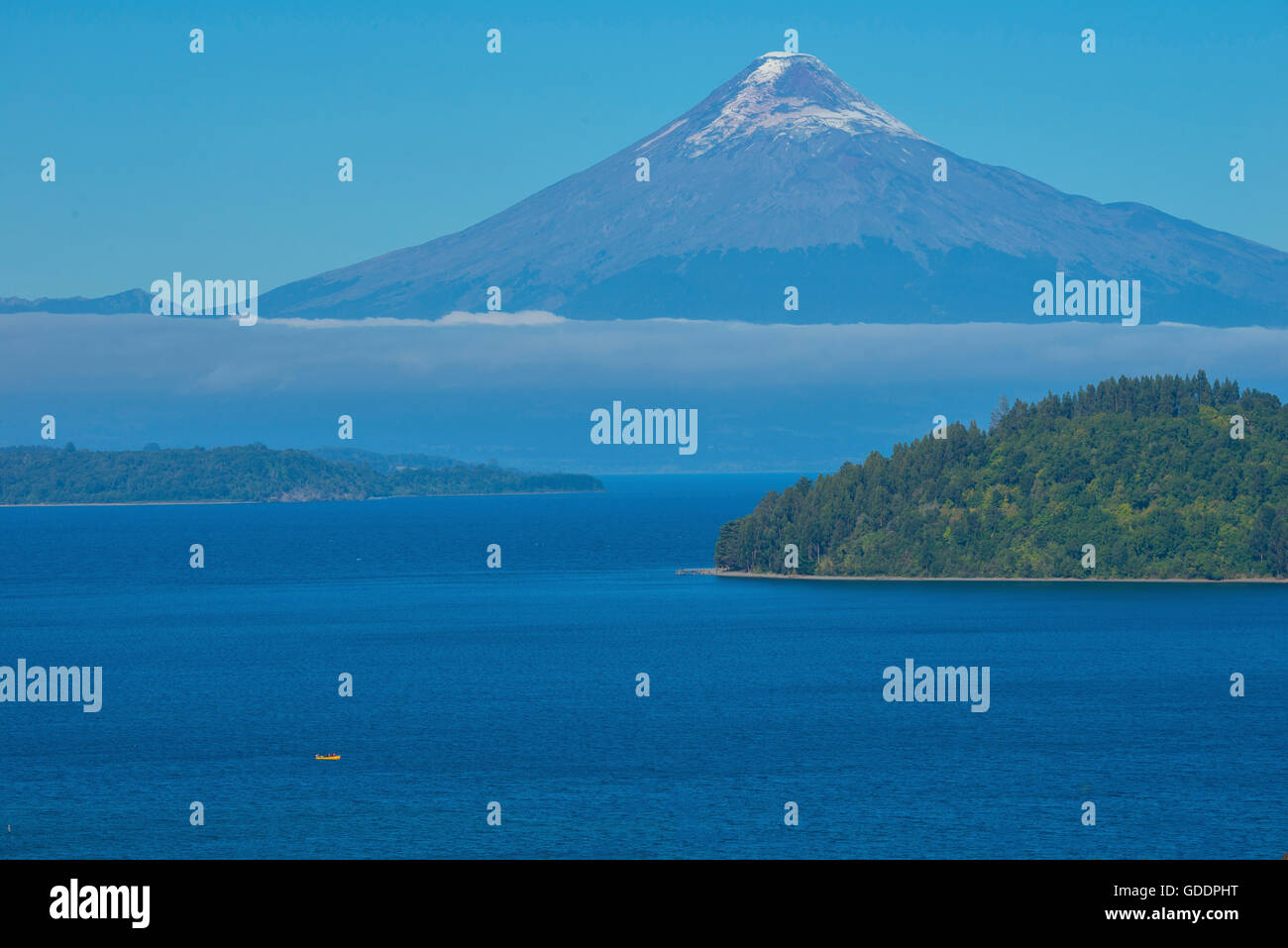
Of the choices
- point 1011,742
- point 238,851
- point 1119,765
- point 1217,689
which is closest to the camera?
point 238,851

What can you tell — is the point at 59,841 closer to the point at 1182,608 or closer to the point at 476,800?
the point at 476,800

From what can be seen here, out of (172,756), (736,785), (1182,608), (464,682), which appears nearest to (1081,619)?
(1182,608)

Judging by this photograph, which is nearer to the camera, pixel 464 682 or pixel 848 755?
pixel 848 755

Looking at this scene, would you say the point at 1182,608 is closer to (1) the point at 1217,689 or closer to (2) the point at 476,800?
(1) the point at 1217,689

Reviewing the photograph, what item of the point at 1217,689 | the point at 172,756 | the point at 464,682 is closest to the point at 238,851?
the point at 172,756
